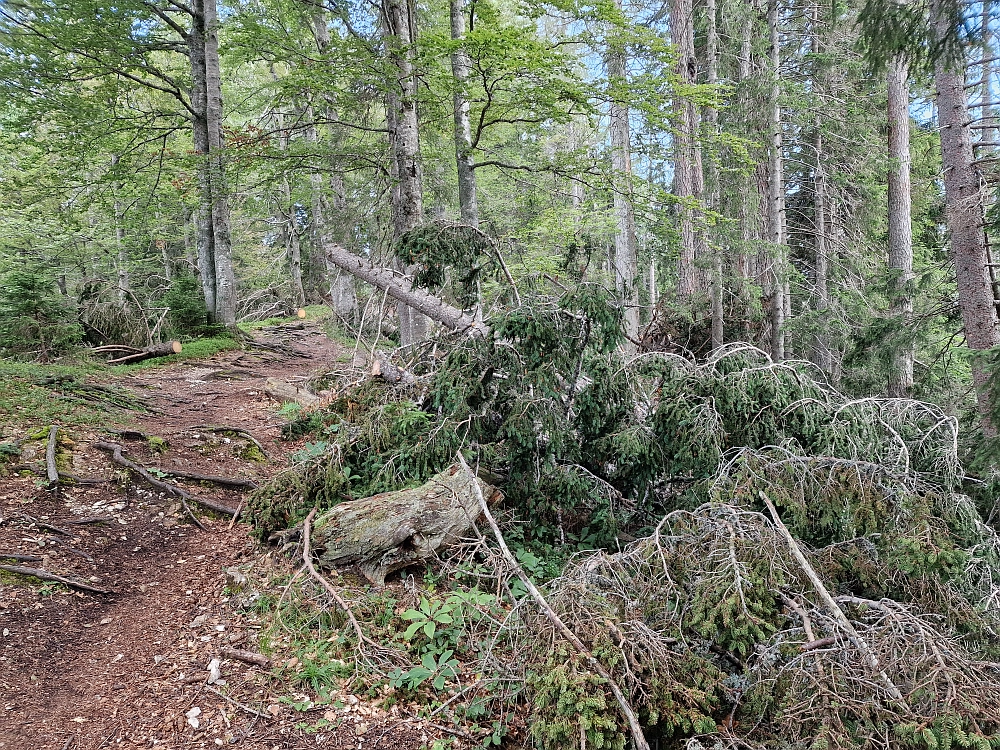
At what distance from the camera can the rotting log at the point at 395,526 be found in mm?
4180

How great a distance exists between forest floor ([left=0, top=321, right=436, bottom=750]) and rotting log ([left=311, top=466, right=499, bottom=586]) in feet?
1.79

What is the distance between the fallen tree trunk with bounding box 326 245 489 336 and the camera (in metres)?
6.02

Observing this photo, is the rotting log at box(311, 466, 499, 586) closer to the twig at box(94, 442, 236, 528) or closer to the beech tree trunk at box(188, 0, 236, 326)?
the twig at box(94, 442, 236, 528)

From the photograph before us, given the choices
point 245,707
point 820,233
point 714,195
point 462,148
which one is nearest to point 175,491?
point 245,707

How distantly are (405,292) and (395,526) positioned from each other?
291 cm

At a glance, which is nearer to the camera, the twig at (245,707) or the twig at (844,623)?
the twig at (844,623)

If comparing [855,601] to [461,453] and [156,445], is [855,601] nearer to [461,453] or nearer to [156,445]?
[461,453]

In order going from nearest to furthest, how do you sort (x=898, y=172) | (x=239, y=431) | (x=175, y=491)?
(x=175, y=491), (x=239, y=431), (x=898, y=172)

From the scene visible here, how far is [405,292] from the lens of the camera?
20.5 ft

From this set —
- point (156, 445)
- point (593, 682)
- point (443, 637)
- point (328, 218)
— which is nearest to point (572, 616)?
point (593, 682)

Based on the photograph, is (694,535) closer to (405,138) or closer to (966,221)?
(966,221)

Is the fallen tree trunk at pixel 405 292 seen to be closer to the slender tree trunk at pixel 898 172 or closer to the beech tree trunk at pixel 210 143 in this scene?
the beech tree trunk at pixel 210 143

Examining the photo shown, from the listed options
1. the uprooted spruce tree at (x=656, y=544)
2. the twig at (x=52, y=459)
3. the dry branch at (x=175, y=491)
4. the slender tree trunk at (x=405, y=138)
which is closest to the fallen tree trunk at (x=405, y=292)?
the uprooted spruce tree at (x=656, y=544)

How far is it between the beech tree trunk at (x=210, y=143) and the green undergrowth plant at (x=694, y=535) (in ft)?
23.0
